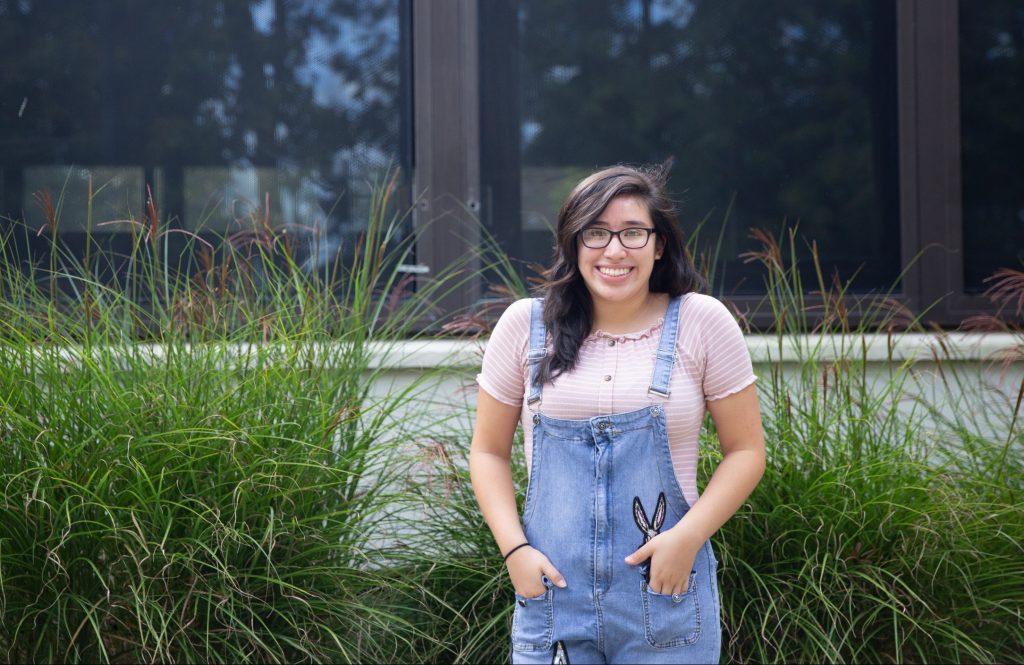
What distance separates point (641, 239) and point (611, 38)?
2576 mm

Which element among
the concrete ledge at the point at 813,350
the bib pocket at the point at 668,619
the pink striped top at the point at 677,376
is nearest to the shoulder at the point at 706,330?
the pink striped top at the point at 677,376

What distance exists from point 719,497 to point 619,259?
0.49m

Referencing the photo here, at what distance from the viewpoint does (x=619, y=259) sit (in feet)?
6.57

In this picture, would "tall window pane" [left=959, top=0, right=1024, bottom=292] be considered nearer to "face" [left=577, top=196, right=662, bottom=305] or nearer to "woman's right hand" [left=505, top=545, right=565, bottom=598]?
"face" [left=577, top=196, right=662, bottom=305]

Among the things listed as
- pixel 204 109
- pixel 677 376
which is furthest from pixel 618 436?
pixel 204 109

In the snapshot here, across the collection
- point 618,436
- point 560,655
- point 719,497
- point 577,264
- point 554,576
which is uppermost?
point 577,264

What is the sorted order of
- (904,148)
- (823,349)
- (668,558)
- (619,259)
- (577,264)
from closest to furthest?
(668,558)
(619,259)
(577,264)
(823,349)
(904,148)

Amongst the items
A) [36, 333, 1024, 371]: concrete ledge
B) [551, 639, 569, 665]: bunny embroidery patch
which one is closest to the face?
[551, 639, 569, 665]: bunny embroidery patch

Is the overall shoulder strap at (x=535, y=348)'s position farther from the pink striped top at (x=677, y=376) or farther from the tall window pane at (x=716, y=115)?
the tall window pane at (x=716, y=115)

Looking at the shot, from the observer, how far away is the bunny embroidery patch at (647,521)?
1.93 metres

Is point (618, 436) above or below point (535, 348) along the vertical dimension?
below

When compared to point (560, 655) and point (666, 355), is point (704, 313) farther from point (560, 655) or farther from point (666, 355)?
point (560, 655)

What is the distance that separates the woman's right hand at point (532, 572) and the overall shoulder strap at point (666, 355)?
38 centimetres

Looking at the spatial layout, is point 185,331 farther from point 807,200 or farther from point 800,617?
point 807,200
